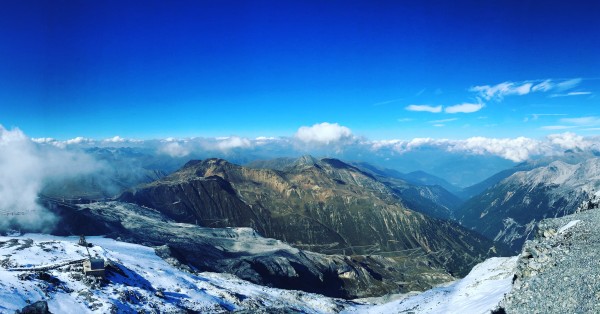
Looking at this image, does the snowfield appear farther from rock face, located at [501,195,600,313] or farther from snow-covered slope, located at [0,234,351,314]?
rock face, located at [501,195,600,313]

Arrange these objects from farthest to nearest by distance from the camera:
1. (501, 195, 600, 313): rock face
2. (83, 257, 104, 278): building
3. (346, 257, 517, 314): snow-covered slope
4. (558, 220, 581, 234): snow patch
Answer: (83, 257, 104, 278): building < (346, 257, 517, 314): snow-covered slope < (558, 220, 581, 234): snow patch < (501, 195, 600, 313): rock face

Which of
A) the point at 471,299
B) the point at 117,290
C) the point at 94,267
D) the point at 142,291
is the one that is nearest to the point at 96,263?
the point at 94,267

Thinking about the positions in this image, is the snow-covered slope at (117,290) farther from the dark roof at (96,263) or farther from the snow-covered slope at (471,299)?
the snow-covered slope at (471,299)

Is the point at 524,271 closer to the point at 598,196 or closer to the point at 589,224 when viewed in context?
the point at 589,224

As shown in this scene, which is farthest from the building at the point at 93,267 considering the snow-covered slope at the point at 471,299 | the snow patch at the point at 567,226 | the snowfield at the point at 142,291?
the snow patch at the point at 567,226

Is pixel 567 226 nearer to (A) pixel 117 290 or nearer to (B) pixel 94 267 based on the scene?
(A) pixel 117 290

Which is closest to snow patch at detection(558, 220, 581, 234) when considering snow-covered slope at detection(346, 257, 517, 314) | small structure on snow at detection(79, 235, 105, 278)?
snow-covered slope at detection(346, 257, 517, 314)
